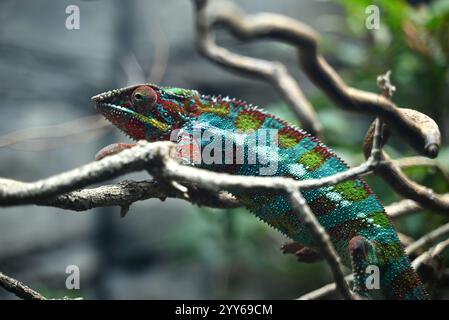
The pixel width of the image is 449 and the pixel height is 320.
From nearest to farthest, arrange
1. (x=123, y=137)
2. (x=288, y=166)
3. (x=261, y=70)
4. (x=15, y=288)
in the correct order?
(x=15, y=288)
(x=288, y=166)
(x=123, y=137)
(x=261, y=70)

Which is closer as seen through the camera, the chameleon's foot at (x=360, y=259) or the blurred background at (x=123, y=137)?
the chameleon's foot at (x=360, y=259)

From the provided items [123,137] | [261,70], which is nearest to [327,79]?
[261,70]

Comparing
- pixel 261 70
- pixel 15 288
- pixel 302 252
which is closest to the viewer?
pixel 15 288

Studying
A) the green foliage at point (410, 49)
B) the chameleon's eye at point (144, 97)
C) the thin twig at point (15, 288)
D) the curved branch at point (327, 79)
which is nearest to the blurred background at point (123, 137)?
the green foliage at point (410, 49)

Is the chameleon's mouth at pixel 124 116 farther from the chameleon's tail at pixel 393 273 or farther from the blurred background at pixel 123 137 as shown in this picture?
the chameleon's tail at pixel 393 273

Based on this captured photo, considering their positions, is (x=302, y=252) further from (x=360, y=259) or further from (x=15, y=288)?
(x=15, y=288)

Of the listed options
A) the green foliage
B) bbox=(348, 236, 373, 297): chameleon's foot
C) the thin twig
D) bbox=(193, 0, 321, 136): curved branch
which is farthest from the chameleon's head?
the green foliage

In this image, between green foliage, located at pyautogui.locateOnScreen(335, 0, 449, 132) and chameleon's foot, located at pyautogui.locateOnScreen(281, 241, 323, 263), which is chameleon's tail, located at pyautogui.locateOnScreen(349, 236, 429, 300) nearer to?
chameleon's foot, located at pyautogui.locateOnScreen(281, 241, 323, 263)
